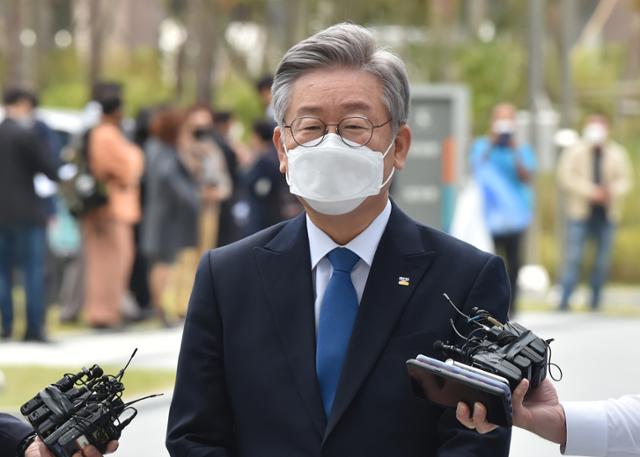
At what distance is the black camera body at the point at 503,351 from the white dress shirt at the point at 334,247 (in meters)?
0.34

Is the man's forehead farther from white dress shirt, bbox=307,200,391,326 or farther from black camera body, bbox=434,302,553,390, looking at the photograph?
black camera body, bbox=434,302,553,390

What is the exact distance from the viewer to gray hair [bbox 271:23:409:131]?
11.8ft

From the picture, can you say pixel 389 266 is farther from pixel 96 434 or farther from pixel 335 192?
pixel 96 434

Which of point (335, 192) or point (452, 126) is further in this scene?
point (452, 126)

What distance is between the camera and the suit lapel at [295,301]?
3535 millimetres

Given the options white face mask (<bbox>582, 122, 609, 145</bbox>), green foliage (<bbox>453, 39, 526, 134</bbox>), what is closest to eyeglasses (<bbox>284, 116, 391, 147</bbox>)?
white face mask (<bbox>582, 122, 609, 145</bbox>)

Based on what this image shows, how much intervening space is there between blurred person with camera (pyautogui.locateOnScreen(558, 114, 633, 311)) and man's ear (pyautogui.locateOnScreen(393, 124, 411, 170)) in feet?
44.1

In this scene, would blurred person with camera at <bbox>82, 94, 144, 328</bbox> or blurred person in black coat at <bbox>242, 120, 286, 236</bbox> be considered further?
blurred person with camera at <bbox>82, 94, 144, 328</bbox>

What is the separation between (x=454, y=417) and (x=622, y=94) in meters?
24.6

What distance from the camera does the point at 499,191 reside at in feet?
50.9

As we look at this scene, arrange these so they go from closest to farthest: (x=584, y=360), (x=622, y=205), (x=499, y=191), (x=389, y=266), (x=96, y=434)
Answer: (x=96, y=434)
(x=389, y=266)
(x=584, y=360)
(x=499, y=191)
(x=622, y=205)

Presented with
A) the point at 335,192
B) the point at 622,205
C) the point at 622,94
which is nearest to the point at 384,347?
the point at 335,192

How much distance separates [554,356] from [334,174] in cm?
955

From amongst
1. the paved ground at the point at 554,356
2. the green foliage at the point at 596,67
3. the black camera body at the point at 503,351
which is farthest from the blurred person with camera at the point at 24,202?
the green foliage at the point at 596,67
